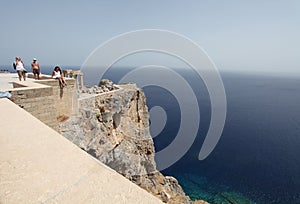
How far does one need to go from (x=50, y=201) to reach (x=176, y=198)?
18780 millimetres

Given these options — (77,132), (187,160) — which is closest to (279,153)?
(187,160)

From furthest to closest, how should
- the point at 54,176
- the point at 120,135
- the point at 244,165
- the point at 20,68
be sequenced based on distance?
the point at 244,165, the point at 120,135, the point at 20,68, the point at 54,176

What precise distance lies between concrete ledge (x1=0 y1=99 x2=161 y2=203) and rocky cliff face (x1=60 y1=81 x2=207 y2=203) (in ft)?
25.7

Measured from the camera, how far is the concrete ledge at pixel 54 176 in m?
1.82

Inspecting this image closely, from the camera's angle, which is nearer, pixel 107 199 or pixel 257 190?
pixel 107 199

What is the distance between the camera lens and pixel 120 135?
20328mm

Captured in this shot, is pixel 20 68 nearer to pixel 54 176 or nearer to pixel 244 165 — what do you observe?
pixel 54 176

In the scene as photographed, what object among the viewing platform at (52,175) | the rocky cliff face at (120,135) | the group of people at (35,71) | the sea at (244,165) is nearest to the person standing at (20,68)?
the group of people at (35,71)

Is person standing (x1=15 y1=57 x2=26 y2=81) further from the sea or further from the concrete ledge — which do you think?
the sea

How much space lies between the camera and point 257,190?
28.8 m

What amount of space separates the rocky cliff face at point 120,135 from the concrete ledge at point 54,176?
784cm

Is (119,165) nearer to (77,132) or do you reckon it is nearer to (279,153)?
(77,132)

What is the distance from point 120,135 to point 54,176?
18533 mm

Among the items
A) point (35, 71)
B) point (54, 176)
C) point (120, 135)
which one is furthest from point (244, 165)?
point (54, 176)
